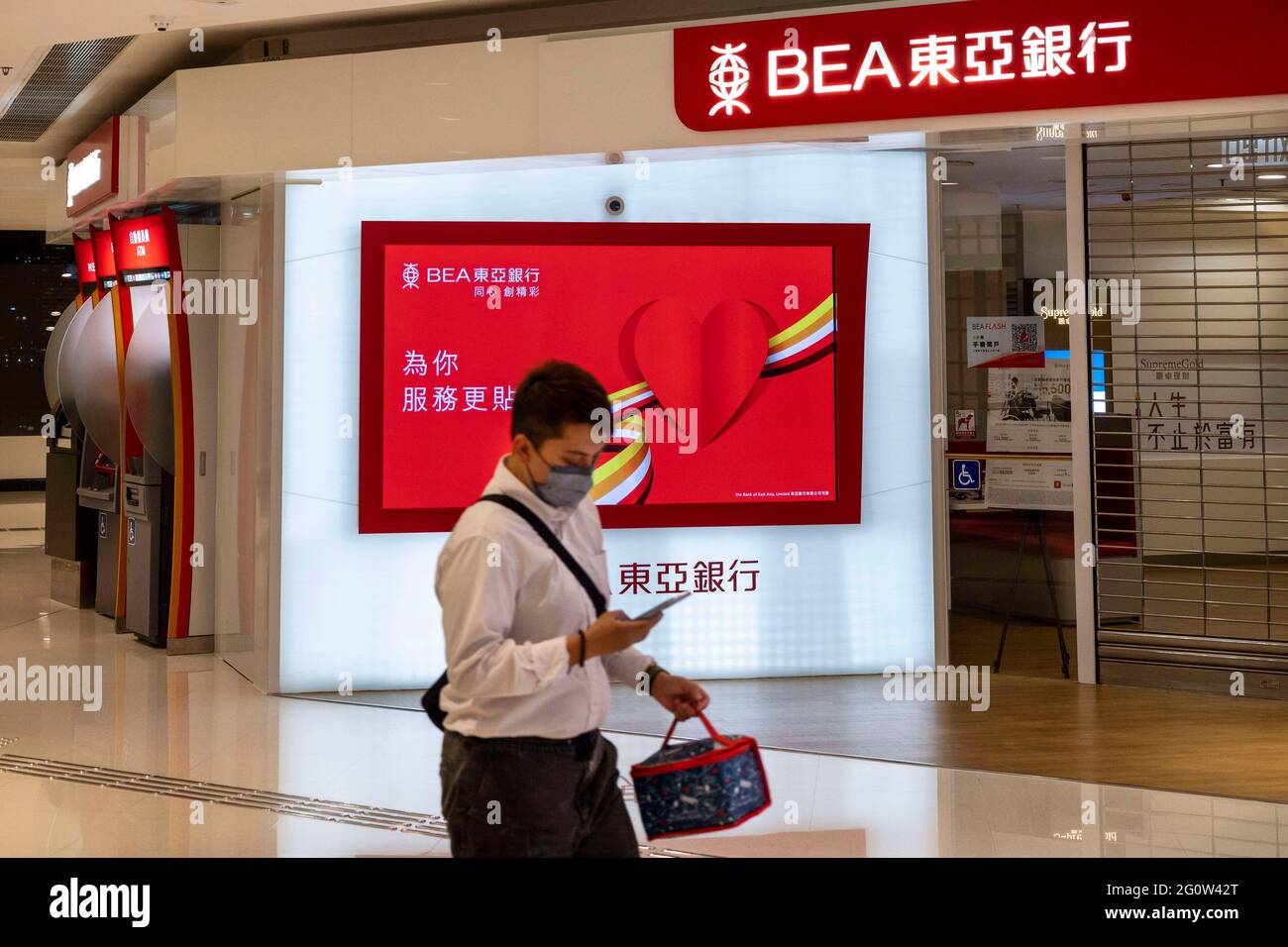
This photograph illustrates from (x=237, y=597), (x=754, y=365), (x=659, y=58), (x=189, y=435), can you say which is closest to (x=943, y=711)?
(x=754, y=365)

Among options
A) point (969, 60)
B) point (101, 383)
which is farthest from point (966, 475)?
point (101, 383)

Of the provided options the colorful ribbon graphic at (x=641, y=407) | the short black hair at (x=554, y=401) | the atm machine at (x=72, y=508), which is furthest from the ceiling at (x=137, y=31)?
the short black hair at (x=554, y=401)

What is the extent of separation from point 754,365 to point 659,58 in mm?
1592

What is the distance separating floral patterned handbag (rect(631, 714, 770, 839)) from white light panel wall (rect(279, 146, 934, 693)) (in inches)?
157

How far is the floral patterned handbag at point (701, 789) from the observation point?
2385 mm

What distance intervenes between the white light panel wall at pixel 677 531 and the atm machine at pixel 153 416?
1335mm

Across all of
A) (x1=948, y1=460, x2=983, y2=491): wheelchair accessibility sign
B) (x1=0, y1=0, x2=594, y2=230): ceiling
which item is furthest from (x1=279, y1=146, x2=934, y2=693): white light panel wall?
(x1=0, y1=0, x2=594, y2=230): ceiling

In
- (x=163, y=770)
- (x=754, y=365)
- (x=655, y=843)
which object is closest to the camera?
(x=655, y=843)

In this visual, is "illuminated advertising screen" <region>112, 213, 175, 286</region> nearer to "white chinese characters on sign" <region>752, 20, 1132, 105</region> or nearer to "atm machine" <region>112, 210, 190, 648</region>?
"atm machine" <region>112, 210, 190, 648</region>

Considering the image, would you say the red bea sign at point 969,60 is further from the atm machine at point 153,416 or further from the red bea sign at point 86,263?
the red bea sign at point 86,263

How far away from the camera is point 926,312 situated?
6.59m

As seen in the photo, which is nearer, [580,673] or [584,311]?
[580,673]

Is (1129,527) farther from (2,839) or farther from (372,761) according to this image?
(2,839)

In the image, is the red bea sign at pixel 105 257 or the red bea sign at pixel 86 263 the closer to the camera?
the red bea sign at pixel 105 257
